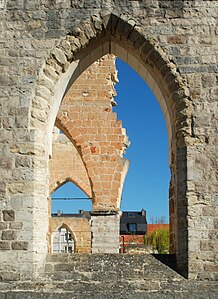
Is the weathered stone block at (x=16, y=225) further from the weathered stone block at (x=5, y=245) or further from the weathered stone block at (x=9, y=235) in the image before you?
the weathered stone block at (x=5, y=245)

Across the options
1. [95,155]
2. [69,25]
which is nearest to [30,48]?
[69,25]

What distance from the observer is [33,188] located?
20.1 feet

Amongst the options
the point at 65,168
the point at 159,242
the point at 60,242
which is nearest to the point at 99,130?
the point at 65,168

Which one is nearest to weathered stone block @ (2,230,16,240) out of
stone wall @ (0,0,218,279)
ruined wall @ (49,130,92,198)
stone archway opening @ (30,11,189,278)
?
stone wall @ (0,0,218,279)

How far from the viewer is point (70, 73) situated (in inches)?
262

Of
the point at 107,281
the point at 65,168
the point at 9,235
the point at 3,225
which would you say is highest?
the point at 65,168

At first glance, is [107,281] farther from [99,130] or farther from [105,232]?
[99,130]

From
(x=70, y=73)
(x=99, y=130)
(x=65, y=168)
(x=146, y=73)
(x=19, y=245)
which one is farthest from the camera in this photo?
(x=65, y=168)

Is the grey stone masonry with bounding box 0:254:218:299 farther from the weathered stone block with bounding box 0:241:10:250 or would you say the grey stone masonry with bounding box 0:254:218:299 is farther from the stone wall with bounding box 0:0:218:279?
the weathered stone block with bounding box 0:241:10:250

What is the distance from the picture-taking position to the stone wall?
604 cm

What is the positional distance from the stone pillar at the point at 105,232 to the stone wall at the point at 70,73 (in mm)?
4948

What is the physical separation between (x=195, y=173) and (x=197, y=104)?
0.83 metres

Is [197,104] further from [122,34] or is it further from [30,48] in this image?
[30,48]

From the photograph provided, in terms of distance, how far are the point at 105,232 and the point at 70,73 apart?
5.52 m
